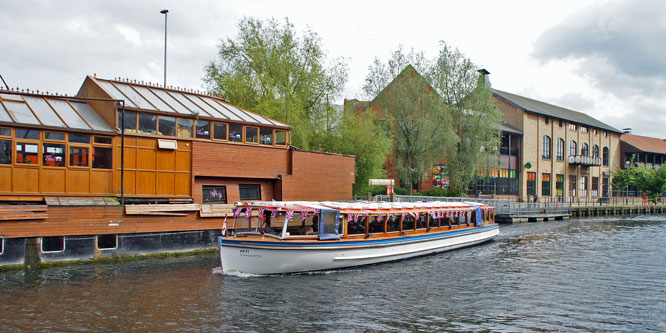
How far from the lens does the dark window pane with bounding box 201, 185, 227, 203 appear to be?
86.7 ft

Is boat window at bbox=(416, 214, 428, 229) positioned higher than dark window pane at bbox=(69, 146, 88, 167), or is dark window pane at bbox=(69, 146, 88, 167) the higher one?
dark window pane at bbox=(69, 146, 88, 167)

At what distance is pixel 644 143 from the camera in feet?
294

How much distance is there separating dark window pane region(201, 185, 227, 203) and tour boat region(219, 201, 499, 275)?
5.08m

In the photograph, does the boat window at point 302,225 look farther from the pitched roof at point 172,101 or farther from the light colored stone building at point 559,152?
the light colored stone building at point 559,152

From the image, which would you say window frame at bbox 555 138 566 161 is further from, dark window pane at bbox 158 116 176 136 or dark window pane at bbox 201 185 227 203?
dark window pane at bbox 158 116 176 136

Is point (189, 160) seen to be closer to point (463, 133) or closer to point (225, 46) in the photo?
point (225, 46)

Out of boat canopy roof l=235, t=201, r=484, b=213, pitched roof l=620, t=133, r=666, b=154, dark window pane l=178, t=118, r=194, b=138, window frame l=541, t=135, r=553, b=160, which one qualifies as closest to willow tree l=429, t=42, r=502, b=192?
window frame l=541, t=135, r=553, b=160

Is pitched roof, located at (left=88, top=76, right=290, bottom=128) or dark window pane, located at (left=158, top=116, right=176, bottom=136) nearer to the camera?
dark window pane, located at (left=158, top=116, right=176, bottom=136)

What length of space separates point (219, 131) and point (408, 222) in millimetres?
10843

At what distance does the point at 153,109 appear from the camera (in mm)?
24828

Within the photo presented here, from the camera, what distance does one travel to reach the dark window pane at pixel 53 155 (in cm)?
2167

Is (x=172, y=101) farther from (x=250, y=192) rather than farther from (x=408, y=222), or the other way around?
(x=408, y=222)

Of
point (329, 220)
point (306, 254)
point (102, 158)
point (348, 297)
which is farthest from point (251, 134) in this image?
point (348, 297)

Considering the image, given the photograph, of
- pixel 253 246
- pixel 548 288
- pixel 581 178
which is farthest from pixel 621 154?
pixel 253 246
